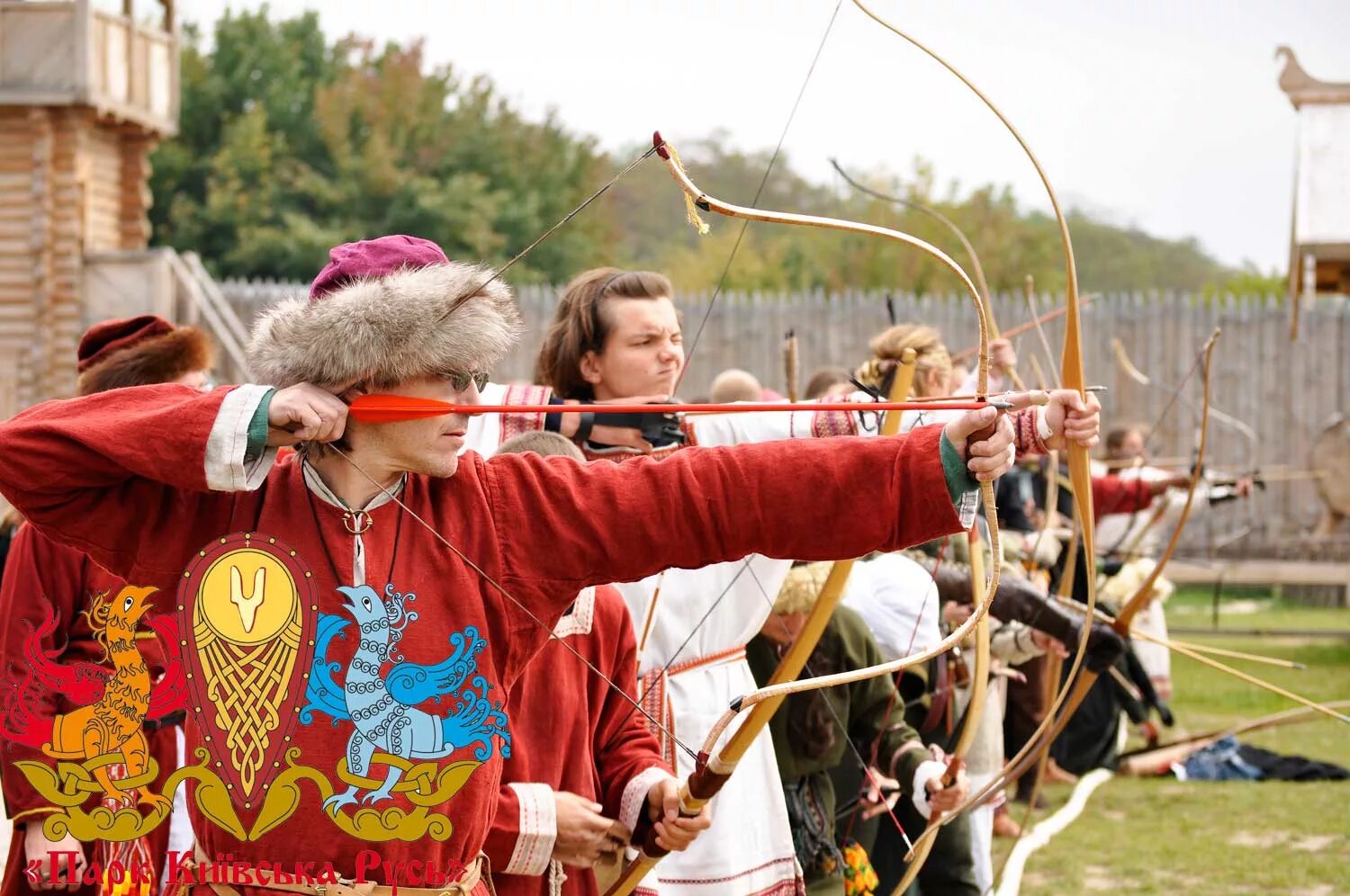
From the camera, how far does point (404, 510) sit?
228 cm

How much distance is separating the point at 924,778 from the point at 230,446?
2.04 meters

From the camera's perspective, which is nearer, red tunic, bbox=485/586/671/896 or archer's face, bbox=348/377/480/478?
archer's face, bbox=348/377/480/478

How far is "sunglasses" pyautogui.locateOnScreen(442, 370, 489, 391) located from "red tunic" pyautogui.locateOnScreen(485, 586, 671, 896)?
22.2 inches

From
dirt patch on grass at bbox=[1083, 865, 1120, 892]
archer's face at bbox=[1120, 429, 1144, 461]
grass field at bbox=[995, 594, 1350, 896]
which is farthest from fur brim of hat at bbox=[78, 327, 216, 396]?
archer's face at bbox=[1120, 429, 1144, 461]

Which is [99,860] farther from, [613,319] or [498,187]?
[498,187]

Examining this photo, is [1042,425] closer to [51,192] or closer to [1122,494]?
[1122,494]

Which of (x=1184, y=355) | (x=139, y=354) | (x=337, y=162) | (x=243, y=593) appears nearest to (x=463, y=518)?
(x=243, y=593)

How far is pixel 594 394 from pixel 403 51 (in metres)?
26.8

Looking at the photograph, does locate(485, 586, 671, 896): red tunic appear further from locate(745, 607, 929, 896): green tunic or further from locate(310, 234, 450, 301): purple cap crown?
locate(745, 607, 929, 896): green tunic

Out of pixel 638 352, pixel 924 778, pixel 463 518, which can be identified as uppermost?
pixel 638 352

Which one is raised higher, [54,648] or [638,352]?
[638,352]

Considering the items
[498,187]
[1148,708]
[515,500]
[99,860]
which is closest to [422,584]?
[515,500]

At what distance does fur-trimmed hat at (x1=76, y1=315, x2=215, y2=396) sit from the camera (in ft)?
11.0

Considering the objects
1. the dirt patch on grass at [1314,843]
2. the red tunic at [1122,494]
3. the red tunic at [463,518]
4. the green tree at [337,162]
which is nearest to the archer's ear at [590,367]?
the red tunic at [463,518]
